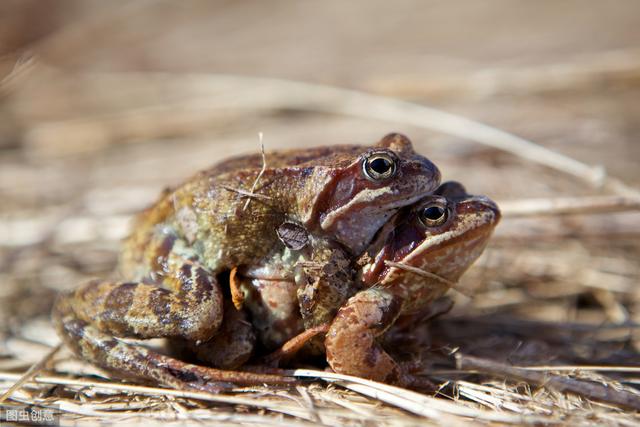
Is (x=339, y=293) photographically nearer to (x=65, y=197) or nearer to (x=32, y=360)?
(x=32, y=360)

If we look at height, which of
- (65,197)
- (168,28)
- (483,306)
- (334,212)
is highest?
(168,28)

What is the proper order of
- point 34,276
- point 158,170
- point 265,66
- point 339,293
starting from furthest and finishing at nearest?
1. point 265,66
2. point 158,170
3. point 34,276
4. point 339,293

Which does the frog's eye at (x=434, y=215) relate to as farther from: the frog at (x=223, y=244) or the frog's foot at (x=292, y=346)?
the frog's foot at (x=292, y=346)

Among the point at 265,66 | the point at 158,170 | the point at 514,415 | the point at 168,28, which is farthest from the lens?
the point at 168,28

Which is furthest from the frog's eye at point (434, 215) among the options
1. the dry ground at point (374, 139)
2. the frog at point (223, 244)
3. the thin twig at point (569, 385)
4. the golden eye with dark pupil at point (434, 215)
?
the thin twig at point (569, 385)

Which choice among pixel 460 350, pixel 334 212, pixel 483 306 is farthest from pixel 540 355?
pixel 334 212

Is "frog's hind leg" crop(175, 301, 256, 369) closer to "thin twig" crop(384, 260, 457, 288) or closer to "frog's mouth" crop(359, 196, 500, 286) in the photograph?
"frog's mouth" crop(359, 196, 500, 286)
